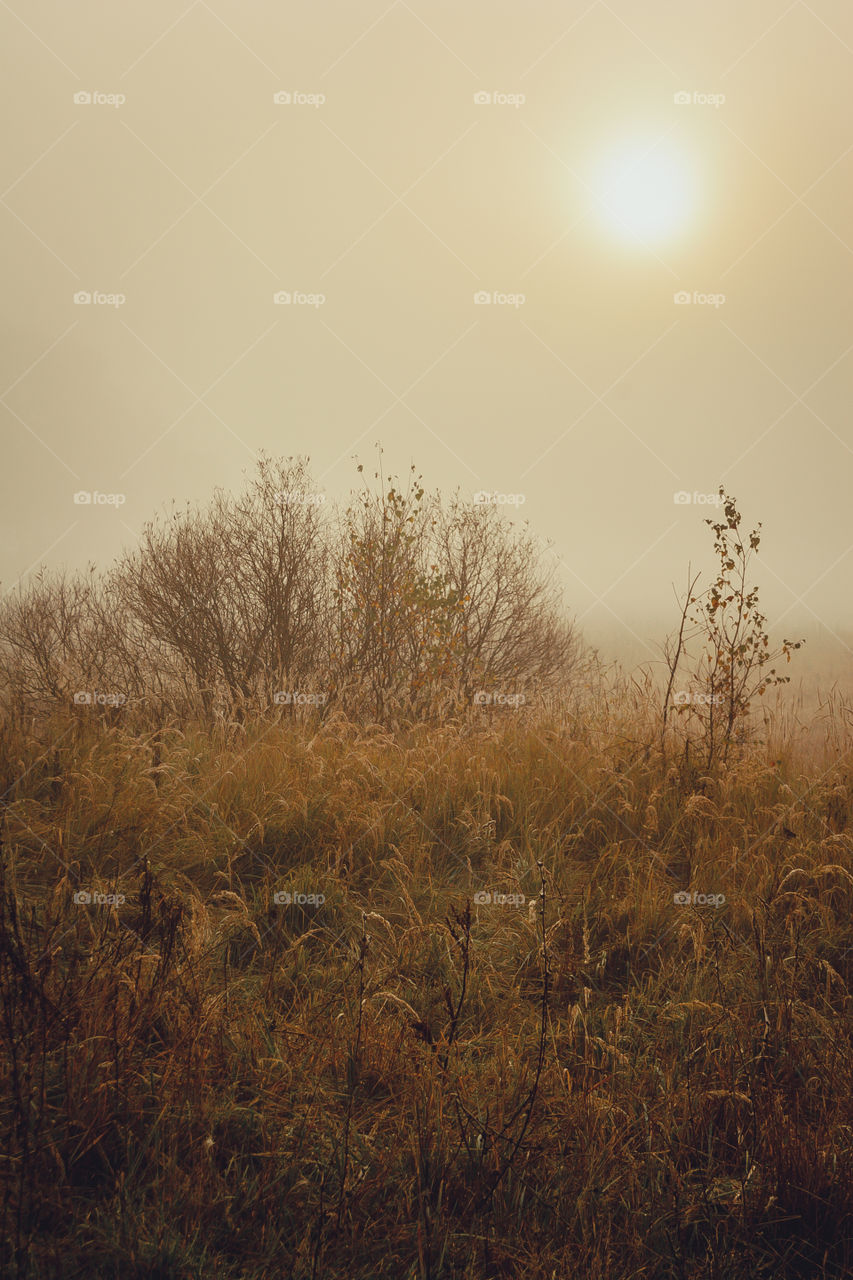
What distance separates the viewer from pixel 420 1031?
2670 millimetres

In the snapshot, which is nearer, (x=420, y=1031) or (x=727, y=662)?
(x=420, y=1031)

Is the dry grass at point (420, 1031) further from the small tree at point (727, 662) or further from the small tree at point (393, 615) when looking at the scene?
the small tree at point (393, 615)

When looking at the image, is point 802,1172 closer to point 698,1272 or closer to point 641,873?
point 698,1272

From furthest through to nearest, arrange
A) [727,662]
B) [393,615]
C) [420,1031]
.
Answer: [393,615], [727,662], [420,1031]

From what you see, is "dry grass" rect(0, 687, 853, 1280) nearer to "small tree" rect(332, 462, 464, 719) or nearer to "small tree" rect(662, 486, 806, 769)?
"small tree" rect(662, 486, 806, 769)

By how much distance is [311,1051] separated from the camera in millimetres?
3072

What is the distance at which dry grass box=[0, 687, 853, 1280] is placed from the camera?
2.37 meters

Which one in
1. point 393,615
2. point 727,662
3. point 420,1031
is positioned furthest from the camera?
point 393,615

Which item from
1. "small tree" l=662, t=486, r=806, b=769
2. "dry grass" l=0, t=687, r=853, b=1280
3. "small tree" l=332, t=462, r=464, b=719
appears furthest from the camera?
"small tree" l=332, t=462, r=464, b=719

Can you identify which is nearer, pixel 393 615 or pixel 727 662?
pixel 727 662

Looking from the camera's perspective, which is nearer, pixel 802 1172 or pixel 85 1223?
pixel 85 1223

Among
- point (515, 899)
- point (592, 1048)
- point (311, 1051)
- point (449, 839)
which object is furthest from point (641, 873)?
point (311, 1051)

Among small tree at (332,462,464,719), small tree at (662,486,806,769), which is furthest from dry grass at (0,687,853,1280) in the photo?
small tree at (332,462,464,719)

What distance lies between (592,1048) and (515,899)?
125 cm
